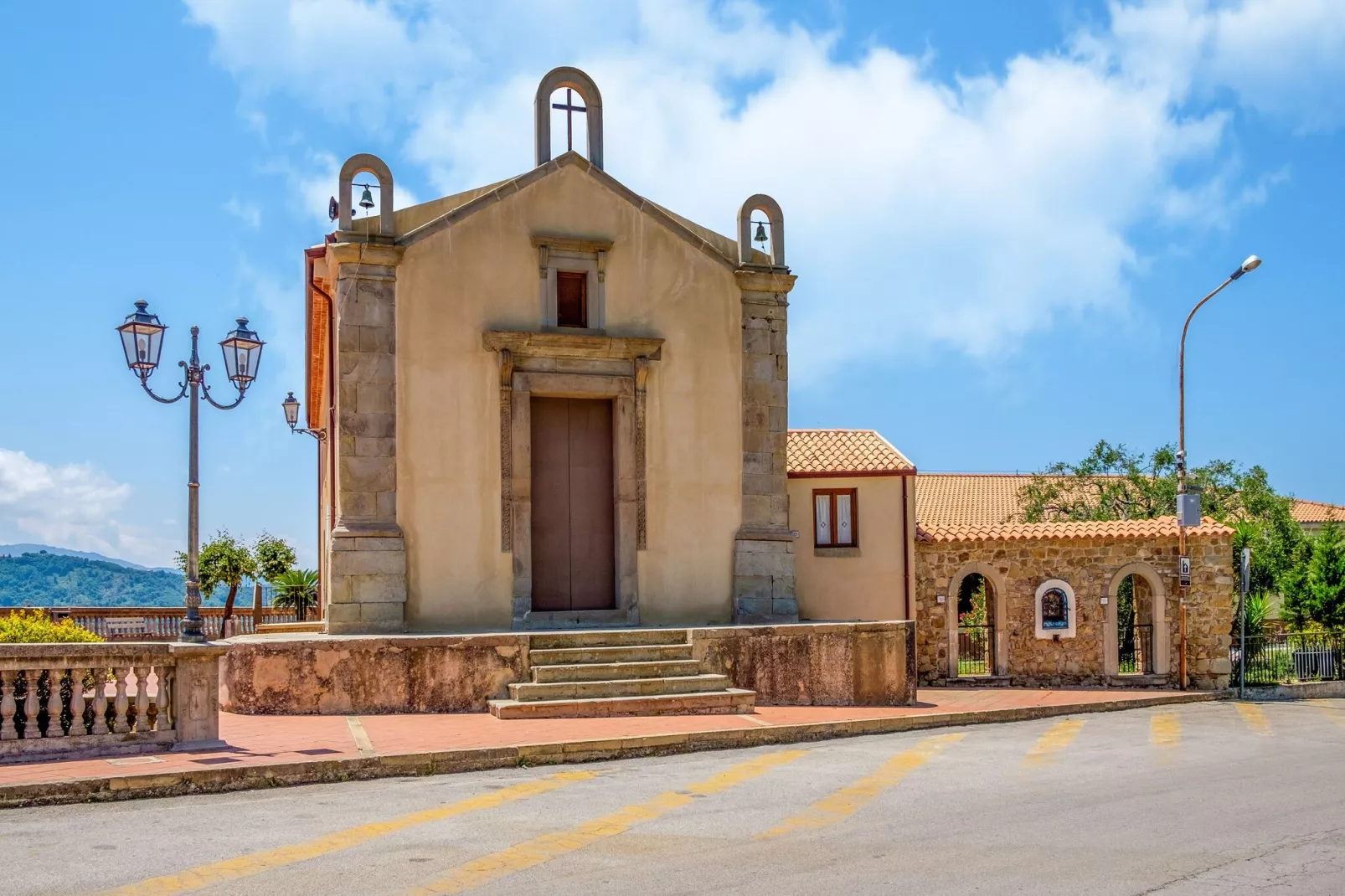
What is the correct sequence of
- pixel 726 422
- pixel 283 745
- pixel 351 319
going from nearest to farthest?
1. pixel 283 745
2. pixel 351 319
3. pixel 726 422

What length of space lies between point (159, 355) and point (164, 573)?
179m

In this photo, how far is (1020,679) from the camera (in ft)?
65.7

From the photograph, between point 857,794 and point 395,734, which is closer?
point 857,794

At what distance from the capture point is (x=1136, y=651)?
21938mm

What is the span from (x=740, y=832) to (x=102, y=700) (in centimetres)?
534

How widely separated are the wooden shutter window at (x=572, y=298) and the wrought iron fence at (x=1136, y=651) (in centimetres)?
1122

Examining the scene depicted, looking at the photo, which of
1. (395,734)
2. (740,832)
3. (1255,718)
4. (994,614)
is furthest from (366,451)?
(1255,718)

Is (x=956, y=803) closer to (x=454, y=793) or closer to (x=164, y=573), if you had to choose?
(x=454, y=793)

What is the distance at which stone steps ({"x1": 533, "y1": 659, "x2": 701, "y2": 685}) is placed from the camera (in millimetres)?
13352

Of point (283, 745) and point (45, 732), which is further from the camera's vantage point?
point (283, 745)

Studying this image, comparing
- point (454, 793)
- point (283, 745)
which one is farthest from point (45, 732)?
point (454, 793)

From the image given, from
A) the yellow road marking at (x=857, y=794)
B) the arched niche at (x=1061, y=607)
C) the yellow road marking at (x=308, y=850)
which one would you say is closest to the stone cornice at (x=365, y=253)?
the yellow road marking at (x=308, y=850)

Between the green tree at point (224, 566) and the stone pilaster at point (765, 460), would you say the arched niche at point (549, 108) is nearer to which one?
the stone pilaster at point (765, 460)

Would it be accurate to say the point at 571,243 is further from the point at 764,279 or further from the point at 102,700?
the point at 102,700
